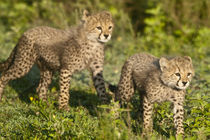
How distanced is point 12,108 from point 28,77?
1.77 m

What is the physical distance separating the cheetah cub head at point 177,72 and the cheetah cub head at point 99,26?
1.12 m

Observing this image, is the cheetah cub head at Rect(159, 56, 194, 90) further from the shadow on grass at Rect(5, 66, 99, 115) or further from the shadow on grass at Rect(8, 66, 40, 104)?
the shadow on grass at Rect(8, 66, 40, 104)

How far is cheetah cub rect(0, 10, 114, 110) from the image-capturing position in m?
5.82

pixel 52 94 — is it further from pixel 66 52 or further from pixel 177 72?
pixel 177 72

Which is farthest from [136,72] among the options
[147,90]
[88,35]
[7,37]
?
[7,37]

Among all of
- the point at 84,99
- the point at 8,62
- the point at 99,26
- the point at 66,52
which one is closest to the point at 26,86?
the point at 8,62

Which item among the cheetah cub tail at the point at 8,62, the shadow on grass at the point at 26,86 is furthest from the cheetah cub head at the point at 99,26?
the shadow on grass at the point at 26,86

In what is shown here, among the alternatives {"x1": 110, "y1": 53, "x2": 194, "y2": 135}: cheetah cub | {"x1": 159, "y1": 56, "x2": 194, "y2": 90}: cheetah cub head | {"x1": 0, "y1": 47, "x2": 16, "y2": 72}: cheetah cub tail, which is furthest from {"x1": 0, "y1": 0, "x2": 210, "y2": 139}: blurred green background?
{"x1": 159, "y1": 56, "x2": 194, "y2": 90}: cheetah cub head

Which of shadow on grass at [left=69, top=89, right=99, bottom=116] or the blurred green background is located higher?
the blurred green background

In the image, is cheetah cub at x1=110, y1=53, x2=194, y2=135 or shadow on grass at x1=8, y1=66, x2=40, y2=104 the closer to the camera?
cheetah cub at x1=110, y1=53, x2=194, y2=135

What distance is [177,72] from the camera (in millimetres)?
4742

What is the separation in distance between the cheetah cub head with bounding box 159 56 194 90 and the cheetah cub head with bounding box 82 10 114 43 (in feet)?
3.67

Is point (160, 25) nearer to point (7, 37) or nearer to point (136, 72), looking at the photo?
point (7, 37)

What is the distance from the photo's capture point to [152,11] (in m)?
10.1
